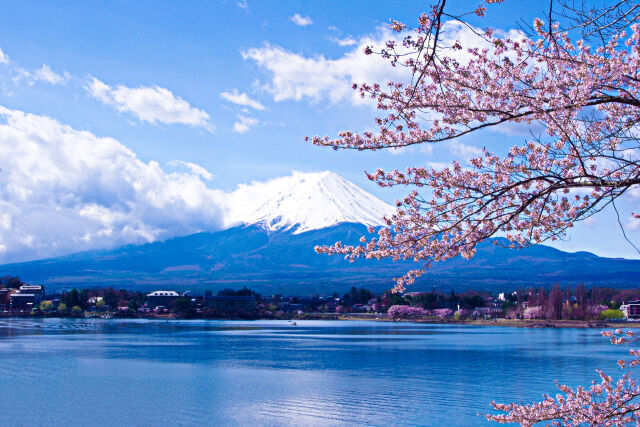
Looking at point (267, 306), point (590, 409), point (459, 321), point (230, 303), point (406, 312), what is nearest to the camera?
point (590, 409)

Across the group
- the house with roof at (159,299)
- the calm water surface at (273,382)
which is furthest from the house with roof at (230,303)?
the calm water surface at (273,382)

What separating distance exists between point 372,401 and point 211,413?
4704mm

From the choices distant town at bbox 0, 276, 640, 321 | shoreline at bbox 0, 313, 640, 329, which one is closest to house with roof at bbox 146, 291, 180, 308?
distant town at bbox 0, 276, 640, 321

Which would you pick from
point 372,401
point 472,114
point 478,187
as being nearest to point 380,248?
point 478,187

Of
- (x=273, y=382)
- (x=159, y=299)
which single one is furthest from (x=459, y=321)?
(x=273, y=382)

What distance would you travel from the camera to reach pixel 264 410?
1706 cm

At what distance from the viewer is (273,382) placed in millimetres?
22234

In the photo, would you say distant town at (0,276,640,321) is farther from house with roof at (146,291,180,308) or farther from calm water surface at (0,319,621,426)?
calm water surface at (0,319,621,426)

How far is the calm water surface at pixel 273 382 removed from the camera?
645 inches

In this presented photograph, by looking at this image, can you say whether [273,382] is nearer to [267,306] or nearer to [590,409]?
[590,409]

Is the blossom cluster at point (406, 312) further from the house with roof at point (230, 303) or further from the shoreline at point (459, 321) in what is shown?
the house with roof at point (230, 303)

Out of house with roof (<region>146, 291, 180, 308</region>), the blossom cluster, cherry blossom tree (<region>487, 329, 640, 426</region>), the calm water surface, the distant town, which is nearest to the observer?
cherry blossom tree (<region>487, 329, 640, 426</region>)

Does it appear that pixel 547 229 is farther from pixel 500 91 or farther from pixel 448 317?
pixel 448 317

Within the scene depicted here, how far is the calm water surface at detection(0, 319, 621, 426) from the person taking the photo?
1638cm
